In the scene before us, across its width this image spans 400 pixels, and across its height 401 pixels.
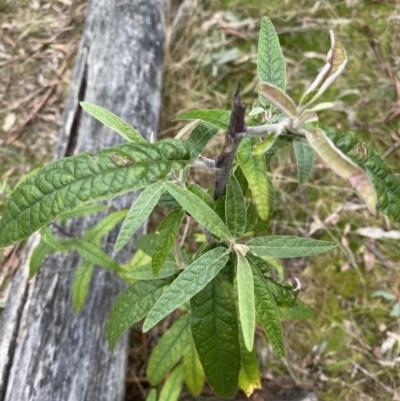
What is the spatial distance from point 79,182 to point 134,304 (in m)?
0.79

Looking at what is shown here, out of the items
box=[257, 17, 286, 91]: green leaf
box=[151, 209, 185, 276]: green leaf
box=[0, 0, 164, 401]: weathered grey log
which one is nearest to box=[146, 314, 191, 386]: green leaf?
box=[0, 0, 164, 401]: weathered grey log

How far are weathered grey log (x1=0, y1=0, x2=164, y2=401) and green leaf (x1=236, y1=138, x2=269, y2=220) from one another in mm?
1445

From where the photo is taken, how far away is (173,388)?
209cm

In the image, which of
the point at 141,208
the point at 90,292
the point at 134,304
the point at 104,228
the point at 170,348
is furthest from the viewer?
the point at 90,292

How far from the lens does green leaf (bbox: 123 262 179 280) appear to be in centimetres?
163

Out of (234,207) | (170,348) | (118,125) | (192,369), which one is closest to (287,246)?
(234,207)

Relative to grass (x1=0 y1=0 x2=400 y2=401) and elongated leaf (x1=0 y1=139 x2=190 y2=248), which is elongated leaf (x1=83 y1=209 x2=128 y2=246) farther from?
elongated leaf (x1=0 y1=139 x2=190 y2=248)

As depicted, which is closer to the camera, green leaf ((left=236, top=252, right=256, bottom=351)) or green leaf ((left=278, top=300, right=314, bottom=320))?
green leaf ((left=236, top=252, right=256, bottom=351))

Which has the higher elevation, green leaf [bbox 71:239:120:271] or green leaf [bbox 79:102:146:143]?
green leaf [bbox 79:102:146:143]

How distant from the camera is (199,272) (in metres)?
1.25

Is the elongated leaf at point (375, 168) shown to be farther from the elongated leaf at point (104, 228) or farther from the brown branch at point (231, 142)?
the elongated leaf at point (104, 228)

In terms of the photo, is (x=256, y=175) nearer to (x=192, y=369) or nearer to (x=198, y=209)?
(x=198, y=209)

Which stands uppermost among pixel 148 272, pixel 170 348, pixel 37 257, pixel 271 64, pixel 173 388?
pixel 271 64

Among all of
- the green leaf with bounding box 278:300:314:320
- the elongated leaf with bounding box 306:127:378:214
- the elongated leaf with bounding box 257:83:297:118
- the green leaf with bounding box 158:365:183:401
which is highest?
the elongated leaf with bounding box 257:83:297:118
